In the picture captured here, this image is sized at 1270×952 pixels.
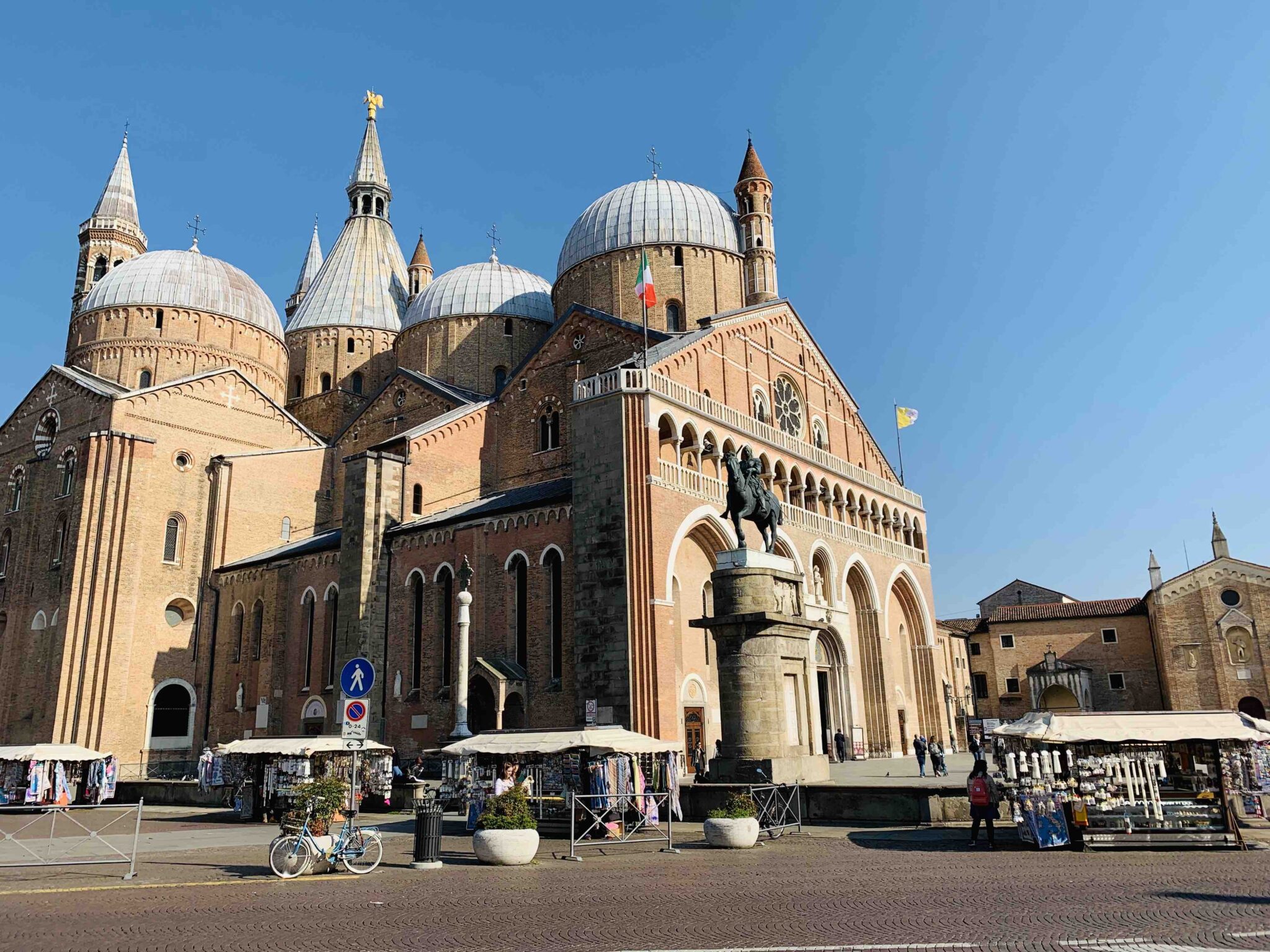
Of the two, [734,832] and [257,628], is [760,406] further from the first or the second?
[734,832]

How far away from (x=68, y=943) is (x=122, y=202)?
61.7m

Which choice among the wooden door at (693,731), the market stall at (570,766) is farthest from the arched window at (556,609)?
the market stall at (570,766)

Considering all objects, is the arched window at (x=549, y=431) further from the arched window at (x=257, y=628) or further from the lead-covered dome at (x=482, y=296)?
the arched window at (x=257, y=628)

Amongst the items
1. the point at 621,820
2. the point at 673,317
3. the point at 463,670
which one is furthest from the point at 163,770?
the point at 621,820

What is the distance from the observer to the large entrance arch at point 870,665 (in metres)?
35.2

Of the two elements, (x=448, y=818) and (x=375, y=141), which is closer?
(x=448, y=818)

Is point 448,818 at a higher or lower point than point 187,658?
lower

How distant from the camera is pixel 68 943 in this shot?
8320 millimetres

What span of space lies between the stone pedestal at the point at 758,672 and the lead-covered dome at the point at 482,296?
2837 centimetres

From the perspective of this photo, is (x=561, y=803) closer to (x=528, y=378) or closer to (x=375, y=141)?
(x=528, y=378)

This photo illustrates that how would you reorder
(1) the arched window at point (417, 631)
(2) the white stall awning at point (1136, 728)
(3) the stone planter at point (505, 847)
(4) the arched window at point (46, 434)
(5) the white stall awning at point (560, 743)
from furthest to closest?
1. (4) the arched window at point (46, 434)
2. (1) the arched window at point (417, 631)
3. (5) the white stall awning at point (560, 743)
4. (2) the white stall awning at point (1136, 728)
5. (3) the stone planter at point (505, 847)

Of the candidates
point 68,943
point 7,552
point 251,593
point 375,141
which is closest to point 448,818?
point 68,943

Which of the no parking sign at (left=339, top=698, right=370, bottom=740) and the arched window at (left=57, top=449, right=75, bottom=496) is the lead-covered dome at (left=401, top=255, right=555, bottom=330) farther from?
the no parking sign at (left=339, top=698, right=370, bottom=740)

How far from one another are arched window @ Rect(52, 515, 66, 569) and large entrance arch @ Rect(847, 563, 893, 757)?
99.1 ft
